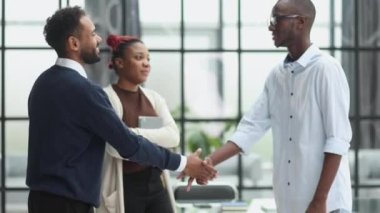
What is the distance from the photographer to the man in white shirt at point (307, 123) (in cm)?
279

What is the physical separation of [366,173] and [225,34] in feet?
4.91

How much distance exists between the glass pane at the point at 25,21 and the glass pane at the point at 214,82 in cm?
108

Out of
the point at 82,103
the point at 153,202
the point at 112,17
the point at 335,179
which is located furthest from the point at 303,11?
the point at 112,17

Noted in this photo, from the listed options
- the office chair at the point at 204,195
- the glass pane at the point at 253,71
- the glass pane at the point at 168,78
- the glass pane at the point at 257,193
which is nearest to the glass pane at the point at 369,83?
the glass pane at the point at 253,71

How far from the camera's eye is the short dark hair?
129 inches

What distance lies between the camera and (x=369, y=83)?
685 cm

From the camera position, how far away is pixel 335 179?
9.43ft

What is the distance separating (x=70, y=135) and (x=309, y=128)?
811 mm

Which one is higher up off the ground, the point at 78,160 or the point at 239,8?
the point at 239,8

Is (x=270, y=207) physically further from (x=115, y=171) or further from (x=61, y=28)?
(x=61, y=28)

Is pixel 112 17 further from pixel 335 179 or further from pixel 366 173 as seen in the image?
pixel 335 179

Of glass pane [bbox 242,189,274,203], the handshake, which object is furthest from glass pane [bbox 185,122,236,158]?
the handshake

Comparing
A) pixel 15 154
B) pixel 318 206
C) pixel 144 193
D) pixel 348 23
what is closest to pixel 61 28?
pixel 144 193

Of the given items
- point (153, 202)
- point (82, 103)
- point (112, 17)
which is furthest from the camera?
point (112, 17)
